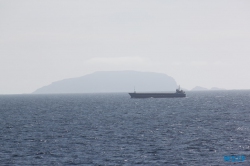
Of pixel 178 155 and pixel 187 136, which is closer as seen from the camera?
pixel 178 155

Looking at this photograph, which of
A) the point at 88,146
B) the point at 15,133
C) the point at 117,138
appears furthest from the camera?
the point at 15,133

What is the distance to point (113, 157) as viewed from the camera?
4112 cm

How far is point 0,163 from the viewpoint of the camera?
127ft

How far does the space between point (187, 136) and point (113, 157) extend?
59.6 feet

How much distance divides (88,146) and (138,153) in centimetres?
809

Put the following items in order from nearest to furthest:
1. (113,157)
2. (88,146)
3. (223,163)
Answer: (223,163) → (113,157) → (88,146)

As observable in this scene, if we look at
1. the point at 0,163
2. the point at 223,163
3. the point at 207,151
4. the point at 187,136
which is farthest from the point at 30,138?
the point at 223,163

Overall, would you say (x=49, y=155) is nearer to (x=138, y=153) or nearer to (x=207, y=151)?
(x=138, y=153)

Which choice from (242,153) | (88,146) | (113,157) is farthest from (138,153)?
(242,153)

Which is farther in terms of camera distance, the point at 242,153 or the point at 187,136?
the point at 187,136

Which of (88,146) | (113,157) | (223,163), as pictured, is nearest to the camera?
(223,163)

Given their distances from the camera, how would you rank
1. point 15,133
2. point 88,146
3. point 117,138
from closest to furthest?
point 88,146 → point 117,138 → point 15,133

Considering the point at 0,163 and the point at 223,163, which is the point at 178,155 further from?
the point at 0,163

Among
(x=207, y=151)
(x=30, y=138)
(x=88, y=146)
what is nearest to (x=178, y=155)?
(x=207, y=151)
